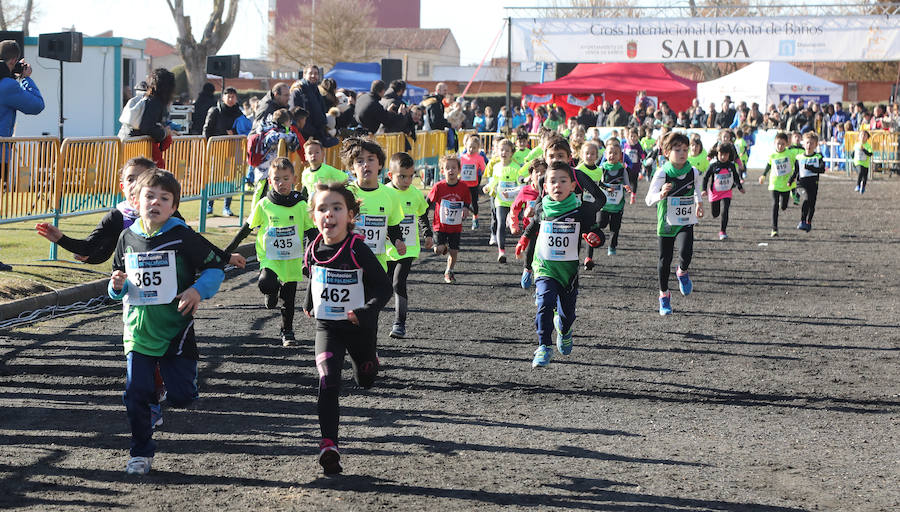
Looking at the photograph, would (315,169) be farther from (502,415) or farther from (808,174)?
(808,174)

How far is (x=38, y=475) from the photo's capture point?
5.48m

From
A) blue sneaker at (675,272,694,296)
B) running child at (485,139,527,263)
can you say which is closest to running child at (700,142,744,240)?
running child at (485,139,527,263)

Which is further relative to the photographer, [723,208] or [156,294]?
[723,208]

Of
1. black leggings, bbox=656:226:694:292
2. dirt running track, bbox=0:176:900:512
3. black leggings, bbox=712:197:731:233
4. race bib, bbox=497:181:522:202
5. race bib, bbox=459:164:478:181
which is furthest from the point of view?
black leggings, bbox=712:197:731:233

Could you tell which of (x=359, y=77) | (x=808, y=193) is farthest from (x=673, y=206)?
(x=359, y=77)

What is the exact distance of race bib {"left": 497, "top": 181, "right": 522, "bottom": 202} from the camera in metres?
13.9

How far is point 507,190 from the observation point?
13.9 m

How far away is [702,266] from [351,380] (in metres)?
7.79

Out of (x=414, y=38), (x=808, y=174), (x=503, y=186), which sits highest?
(x=414, y=38)

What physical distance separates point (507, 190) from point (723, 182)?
4455mm

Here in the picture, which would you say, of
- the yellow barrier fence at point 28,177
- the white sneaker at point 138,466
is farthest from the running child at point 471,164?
the white sneaker at point 138,466

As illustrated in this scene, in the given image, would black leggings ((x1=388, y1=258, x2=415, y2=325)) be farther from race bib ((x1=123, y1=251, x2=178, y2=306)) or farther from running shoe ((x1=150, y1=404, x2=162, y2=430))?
race bib ((x1=123, y1=251, x2=178, y2=306))

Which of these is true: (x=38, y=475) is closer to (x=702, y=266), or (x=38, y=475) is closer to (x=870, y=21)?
(x=702, y=266)

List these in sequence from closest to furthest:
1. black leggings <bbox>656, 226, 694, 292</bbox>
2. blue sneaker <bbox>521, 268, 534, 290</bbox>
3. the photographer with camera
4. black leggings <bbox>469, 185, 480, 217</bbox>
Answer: the photographer with camera → black leggings <bbox>656, 226, 694, 292</bbox> → blue sneaker <bbox>521, 268, 534, 290</bbox> → black leggings <bbox>469, 185, 480, 217</bbox>
